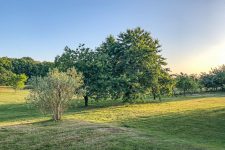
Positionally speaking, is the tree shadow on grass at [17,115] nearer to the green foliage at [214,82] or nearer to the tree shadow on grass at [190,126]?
the tree shadow on grass at [190,126]

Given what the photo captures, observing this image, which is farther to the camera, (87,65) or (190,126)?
(87,65)

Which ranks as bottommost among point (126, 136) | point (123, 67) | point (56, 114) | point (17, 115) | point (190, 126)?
point (190, 126)

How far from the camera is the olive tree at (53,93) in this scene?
39.3 m

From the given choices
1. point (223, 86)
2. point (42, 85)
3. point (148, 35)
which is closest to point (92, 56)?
point (148, 35)

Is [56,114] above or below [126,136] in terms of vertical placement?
above

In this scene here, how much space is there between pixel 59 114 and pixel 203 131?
1691 cm

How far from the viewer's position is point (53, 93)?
39188 mm

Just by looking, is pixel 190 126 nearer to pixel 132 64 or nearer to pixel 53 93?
pixel 53 93

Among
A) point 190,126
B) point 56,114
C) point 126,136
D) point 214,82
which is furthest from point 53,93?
point 214,82

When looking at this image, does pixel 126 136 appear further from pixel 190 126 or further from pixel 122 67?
pixel 122 67

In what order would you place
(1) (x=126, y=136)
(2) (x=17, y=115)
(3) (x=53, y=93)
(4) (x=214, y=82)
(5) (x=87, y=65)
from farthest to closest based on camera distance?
(4) (x=214, y=82) < (5) (x=87, y=65) < (2) (x=17, y=115) < (3) (x=53, y=93) < (1) (x=126, y=136)

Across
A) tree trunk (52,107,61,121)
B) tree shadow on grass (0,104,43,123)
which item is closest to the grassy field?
tree trunk (52,107,61,121)

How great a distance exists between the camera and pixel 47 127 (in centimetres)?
3309

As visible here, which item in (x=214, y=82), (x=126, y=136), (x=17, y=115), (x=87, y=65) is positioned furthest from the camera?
(x=214, y=82)
